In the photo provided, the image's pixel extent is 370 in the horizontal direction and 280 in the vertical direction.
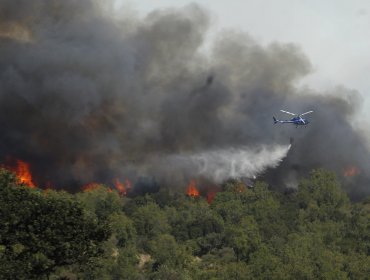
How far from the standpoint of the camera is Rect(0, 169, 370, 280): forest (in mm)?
58625

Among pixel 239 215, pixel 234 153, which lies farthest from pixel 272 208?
pixel 234 153

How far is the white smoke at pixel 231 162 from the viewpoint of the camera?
144 metres

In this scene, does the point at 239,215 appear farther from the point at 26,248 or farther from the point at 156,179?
the point at 26,248

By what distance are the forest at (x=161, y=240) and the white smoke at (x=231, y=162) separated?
17193 millimetres

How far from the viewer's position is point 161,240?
164 metres

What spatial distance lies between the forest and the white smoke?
17.2m

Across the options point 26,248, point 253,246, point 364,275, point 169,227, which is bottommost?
point 26,248

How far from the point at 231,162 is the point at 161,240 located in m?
26.9

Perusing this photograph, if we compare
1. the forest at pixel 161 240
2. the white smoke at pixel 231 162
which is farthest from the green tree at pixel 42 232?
the white smoke at pixel 231 162

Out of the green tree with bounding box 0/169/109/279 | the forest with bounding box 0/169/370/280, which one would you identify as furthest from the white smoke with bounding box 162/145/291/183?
the green tree with bounding box 0/169/109/279

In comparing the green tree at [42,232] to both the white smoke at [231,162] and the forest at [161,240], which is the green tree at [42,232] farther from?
the white smoke at [231,162]

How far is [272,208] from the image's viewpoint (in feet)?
652

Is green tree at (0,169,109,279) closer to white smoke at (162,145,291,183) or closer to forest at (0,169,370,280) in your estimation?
forest at (0,169,370,280)

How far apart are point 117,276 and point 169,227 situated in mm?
53266
